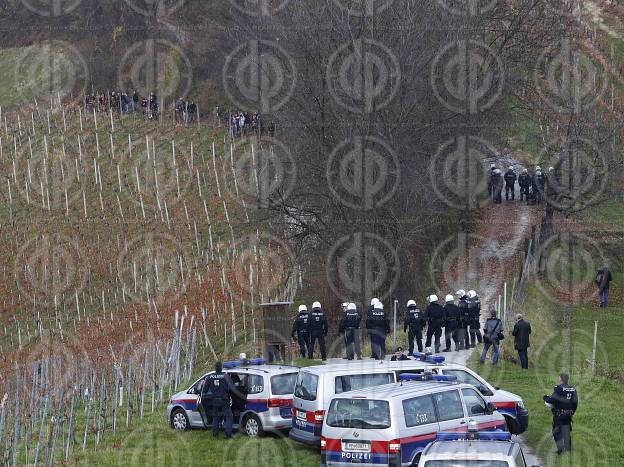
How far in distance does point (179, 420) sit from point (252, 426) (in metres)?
1.91

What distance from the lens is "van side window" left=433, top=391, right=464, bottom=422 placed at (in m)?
17.2

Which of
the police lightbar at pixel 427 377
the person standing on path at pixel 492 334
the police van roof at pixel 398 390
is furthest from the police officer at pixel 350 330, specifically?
the police van roof at pixel 398 390

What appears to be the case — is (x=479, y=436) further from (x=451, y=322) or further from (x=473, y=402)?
(x=451, y=322)

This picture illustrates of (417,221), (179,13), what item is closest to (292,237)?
(417,221)

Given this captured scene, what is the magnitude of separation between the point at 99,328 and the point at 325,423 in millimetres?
23657

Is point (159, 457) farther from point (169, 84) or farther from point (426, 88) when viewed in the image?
point (169, 84)

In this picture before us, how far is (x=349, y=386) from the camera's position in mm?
19047
